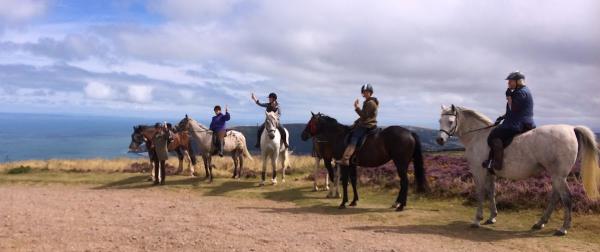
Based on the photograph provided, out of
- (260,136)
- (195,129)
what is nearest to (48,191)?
(195,129)

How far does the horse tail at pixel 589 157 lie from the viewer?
9703mm

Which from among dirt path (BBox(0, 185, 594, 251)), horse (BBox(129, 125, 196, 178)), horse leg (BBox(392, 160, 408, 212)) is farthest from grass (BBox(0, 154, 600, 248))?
horse (BBox(129, 125, 196, 178))

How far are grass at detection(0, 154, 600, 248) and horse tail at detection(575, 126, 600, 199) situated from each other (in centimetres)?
114

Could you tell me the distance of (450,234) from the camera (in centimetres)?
1010

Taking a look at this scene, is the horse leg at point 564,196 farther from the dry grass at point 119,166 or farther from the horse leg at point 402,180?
the dry grass at point 119,166

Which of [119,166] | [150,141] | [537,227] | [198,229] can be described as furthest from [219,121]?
[537,227]

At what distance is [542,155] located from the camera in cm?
988

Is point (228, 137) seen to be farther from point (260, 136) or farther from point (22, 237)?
point (22, 237)

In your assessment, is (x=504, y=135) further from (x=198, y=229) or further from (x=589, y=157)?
(x=198, y=229)

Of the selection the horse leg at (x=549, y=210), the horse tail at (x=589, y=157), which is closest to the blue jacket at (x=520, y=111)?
the horse tail at (x=589, y=157)

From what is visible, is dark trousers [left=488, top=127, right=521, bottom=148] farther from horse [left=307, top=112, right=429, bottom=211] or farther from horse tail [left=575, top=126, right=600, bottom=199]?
horse [left=307, top=112, right=429, bottom=211]

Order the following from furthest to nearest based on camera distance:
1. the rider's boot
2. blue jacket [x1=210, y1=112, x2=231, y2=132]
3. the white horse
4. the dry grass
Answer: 1. the dry grass
2. blue jacket [x1=210, y1=112, x2=231, y2=132]
3. the white horse
4. the rider's boot

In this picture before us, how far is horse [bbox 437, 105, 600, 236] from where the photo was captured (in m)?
9.67

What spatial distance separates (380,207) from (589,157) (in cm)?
565
